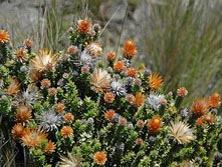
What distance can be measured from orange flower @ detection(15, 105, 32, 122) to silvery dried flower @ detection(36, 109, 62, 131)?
0.03m

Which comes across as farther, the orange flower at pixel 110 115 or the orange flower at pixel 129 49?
the orange flower at pixel 129 49

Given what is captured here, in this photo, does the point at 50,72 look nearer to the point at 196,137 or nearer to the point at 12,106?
the point at 12,106

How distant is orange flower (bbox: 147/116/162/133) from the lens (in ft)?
6.70

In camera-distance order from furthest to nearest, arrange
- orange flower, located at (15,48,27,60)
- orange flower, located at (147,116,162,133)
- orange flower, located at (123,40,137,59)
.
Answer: orange flower, located at (123,40,137,59), orange flower, located at (15,48,27,60), orange flower, located at (147,116,162,133)

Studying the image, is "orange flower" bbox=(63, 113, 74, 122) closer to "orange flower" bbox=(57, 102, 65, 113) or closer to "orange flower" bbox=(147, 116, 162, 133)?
"orange flower" bbox=(57, 102, 65, 113)

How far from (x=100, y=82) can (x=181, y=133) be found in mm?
347

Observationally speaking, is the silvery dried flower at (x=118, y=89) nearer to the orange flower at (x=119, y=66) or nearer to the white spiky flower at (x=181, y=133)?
the orange flower at (x=119, y=66)

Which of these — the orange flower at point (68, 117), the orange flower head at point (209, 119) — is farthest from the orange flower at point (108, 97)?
the orange flower head at point (209, 119)

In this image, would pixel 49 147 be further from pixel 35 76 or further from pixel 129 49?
pixel 129 49

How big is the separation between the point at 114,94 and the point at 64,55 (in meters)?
0.24

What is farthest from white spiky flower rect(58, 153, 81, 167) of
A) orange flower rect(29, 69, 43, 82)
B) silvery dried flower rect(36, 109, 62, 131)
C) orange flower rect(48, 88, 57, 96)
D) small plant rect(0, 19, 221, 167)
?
orange flower rect(29, 69, 43, 82)

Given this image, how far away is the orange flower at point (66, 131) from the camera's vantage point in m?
1.97

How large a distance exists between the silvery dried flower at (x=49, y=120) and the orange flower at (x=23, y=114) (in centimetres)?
3

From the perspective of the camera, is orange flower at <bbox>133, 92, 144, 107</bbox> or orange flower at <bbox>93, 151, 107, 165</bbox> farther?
orange flower at <bbox>133, 92, 144, 107</bbox>
